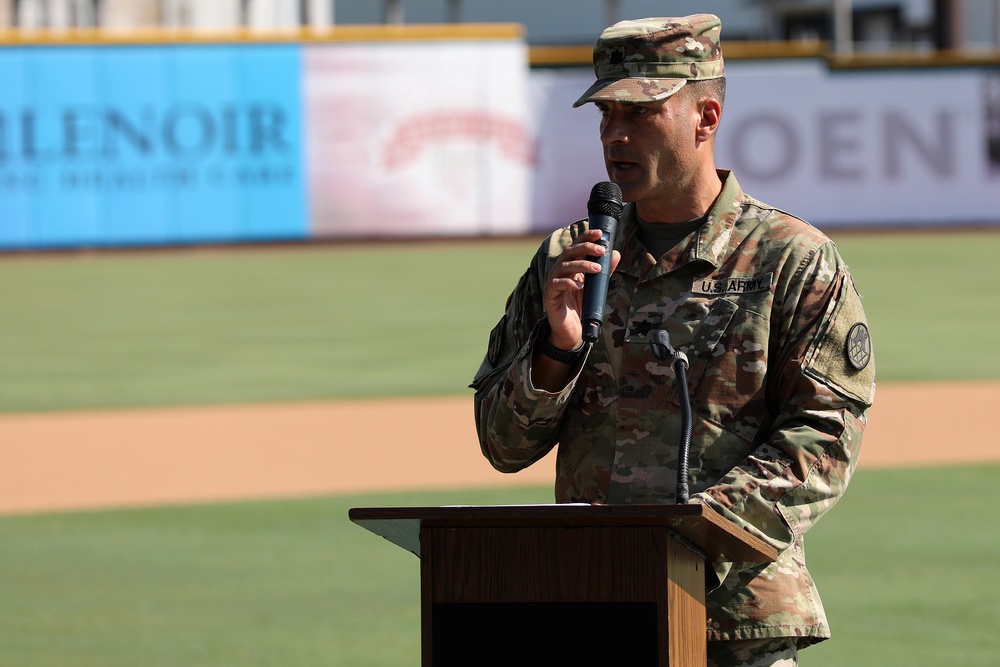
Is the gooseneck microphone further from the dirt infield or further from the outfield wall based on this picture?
the outfield wall

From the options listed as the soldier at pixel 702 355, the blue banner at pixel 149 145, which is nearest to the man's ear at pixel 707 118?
the soldier at pixel 702 355

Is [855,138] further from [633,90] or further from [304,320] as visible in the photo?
[633,90]

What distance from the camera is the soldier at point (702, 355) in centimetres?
299

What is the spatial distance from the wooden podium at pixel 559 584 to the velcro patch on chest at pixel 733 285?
0.56 m

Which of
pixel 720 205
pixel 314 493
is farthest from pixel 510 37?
pixel 720 205

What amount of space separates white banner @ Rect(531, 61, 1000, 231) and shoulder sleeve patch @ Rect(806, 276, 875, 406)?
1147 inches

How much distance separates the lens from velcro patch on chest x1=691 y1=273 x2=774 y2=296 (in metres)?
3.11

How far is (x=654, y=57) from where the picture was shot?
3139mm

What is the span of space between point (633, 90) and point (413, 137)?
1120 inches

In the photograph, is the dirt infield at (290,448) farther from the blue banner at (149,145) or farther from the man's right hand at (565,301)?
the blue banner at (149,145)

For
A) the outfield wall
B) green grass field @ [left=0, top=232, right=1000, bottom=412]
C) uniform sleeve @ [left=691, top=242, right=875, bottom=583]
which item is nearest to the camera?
uniform sleeve @ [left=691, top=242, right=875, bottom=583]

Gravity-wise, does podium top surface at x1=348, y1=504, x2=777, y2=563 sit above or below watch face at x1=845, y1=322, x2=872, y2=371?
below

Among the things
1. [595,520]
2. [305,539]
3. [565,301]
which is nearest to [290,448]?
[305,539]

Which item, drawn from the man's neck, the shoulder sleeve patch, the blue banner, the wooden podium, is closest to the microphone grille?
the man's neck
